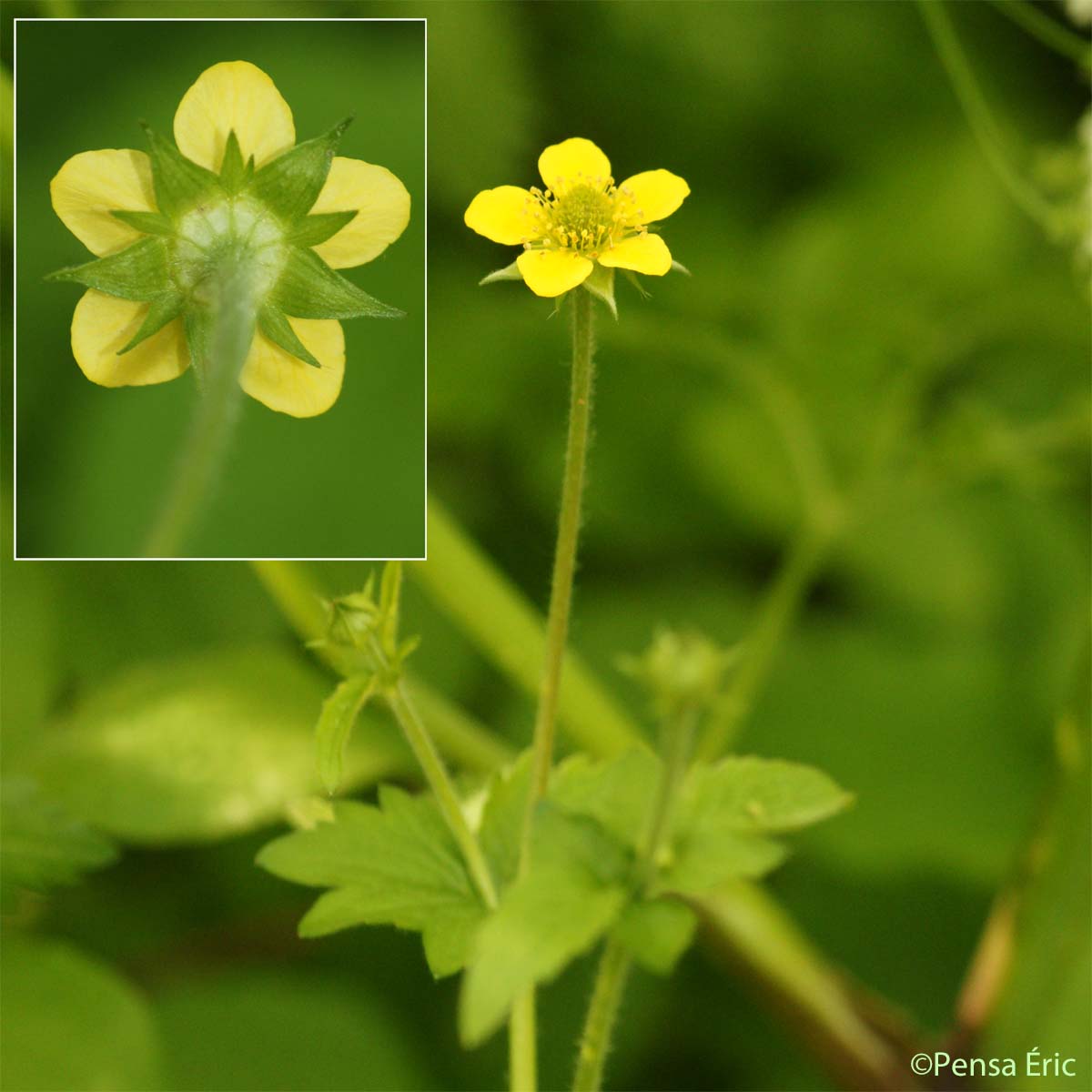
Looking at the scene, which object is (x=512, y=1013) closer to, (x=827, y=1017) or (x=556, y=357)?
(x=827, y=1017)

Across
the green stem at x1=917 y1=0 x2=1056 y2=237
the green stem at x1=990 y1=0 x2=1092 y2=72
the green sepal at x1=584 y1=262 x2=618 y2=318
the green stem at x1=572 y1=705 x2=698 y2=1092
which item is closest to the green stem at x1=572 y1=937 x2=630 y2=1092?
the green stem at x1=572 y1=705 x2=698 y2=1092

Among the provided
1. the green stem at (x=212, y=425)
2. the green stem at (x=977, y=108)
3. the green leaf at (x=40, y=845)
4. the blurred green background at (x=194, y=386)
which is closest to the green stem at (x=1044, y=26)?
the green stem at (x=977, y=108)

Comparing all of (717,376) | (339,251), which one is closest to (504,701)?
(717,376)

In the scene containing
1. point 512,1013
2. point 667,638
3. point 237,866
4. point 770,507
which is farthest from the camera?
point 770,507

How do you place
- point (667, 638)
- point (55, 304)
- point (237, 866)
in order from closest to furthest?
point (667, 638), point (55, 304), point (237, 866)

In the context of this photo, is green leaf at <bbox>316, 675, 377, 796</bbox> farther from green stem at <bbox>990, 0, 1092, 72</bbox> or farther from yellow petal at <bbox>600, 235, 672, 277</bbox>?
green stem at <bbox>990, 0, 1092, 72</bbox>

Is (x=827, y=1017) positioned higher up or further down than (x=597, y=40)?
further down

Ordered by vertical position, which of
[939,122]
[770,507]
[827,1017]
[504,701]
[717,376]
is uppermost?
[939,122]
